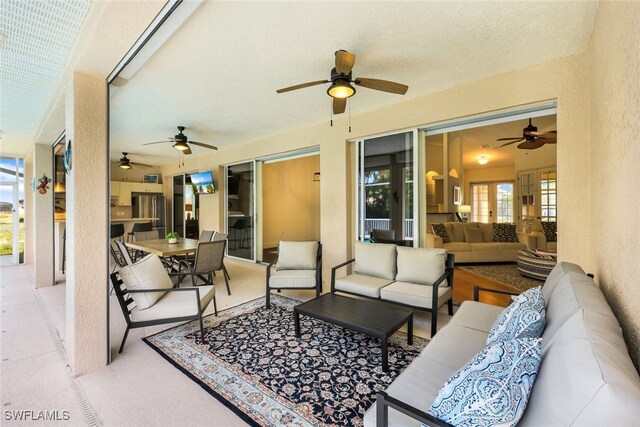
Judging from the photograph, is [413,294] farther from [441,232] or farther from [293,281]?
[441,232]

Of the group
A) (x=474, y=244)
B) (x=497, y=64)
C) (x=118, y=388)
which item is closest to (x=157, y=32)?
(x=118, y=388)

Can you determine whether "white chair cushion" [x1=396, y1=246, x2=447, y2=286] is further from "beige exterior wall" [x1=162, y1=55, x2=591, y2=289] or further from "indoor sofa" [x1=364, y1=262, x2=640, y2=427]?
"indoor sofa" [x1=364, y1=262, x2=640, y2=427]

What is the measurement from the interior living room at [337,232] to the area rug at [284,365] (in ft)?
0.07

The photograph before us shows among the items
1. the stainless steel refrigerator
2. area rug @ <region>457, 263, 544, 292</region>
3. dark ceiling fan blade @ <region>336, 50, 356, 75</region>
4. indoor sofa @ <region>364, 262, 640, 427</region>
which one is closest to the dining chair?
dark ceiling fan blade @ <region>336, 50, 356, 75</region>

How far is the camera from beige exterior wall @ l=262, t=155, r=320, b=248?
27.4 ft

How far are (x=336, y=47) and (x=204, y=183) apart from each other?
17.7ft

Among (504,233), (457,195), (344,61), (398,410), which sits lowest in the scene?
(398,410)

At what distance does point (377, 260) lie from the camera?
3572 millimetres

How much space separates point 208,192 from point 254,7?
5.48 m

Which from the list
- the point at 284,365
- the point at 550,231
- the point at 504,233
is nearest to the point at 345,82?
the point at 284,365

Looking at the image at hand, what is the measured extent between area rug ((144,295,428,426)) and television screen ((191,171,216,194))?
4.32 metres

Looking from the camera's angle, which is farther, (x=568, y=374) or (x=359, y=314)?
(x=359, y=314)

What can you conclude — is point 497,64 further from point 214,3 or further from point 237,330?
point 237,330

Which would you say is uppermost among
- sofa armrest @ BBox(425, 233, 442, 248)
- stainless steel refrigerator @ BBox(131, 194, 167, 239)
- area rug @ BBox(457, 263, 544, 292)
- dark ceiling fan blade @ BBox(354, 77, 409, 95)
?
dark ceiling fan blade @ BBox(354, 77, 409, 95)
